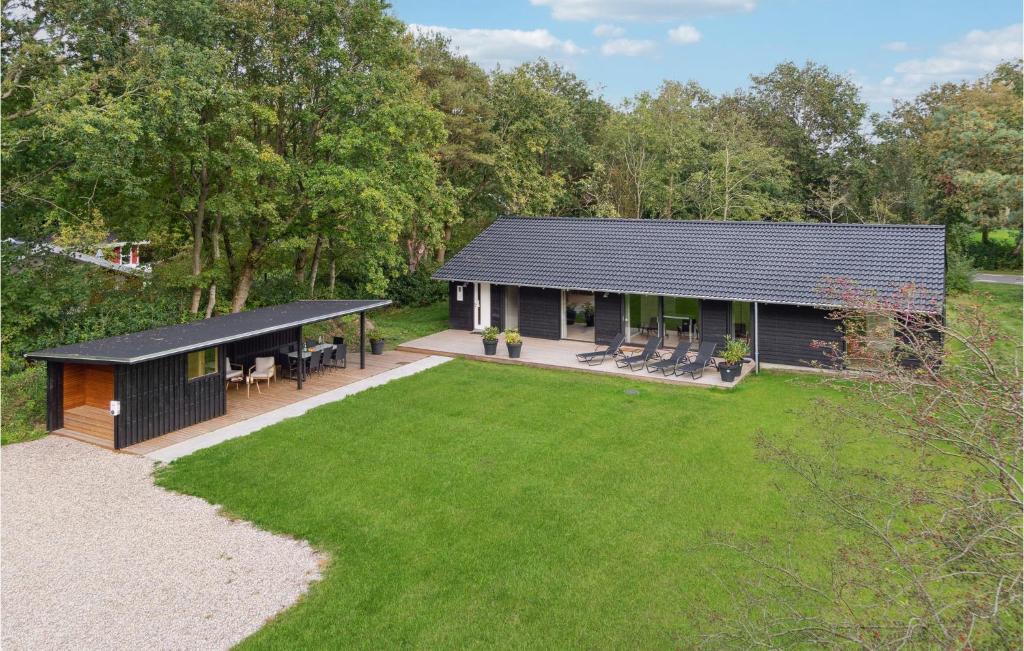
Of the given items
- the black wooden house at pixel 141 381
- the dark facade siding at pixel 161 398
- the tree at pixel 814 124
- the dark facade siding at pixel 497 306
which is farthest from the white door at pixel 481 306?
the tree at pixel 814 124

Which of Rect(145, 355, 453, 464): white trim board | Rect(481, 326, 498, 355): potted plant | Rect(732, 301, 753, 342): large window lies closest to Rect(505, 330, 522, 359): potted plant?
Rect(481, 326, 498, 355): potted plant

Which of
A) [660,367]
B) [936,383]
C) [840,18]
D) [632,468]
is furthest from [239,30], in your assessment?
[936,383]

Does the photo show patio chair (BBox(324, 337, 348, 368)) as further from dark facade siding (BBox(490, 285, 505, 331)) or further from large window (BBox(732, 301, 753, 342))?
large window (BBox(732, 301, 753, 342))

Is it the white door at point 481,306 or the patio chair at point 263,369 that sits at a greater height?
the white door at point 481,306

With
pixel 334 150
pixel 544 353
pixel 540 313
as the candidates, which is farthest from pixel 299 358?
pixel 540 313

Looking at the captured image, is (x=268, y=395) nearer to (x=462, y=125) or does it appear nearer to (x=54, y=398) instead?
(x=54, y=398)

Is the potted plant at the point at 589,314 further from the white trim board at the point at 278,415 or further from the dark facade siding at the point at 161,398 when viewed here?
the dark facade siding at the point at 161,398

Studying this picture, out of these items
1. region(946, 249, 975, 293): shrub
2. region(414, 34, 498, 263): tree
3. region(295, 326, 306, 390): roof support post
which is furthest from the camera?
region(414, 34, 498, 263): tree
